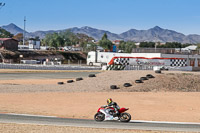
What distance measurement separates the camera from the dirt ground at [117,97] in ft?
62.6

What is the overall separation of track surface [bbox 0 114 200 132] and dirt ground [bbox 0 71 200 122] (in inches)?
57.1

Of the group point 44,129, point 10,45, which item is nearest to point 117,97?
point 44,129

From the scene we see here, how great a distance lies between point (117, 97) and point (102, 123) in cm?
1073

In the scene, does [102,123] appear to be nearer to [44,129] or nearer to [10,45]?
[44,129]

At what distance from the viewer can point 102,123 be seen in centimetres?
1545

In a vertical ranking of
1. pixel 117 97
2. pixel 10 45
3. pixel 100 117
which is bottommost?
pixel 117 97

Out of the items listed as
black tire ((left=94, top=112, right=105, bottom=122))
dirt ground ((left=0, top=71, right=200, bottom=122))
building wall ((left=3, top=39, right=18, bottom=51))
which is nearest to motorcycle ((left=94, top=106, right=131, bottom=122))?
black tire ((left=94, top=112, right=105, bottom=122))

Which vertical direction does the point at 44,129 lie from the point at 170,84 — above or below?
A: below

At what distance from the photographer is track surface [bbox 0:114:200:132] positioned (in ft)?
48.4

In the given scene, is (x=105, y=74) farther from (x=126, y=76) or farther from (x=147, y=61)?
(x=147, y=61)

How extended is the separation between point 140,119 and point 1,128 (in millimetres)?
7366

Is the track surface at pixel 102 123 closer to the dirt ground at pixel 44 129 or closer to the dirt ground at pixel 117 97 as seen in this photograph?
the dirt ground at pixel 44 129

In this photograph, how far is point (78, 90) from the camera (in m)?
29.9

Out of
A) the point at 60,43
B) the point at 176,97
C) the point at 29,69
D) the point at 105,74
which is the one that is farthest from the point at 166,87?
the point at 60,43
